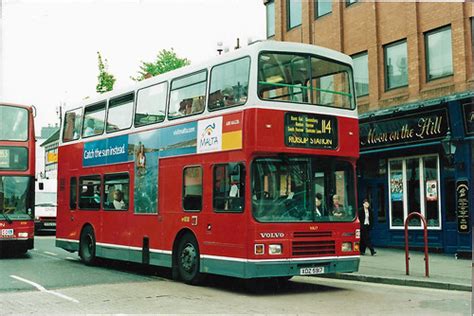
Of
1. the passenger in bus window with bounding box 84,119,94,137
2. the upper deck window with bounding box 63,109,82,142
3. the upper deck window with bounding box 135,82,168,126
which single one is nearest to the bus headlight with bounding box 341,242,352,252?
the upper deck window with bounding box 135,82,168,126

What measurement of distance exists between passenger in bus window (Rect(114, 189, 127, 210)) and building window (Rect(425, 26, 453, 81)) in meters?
9.69

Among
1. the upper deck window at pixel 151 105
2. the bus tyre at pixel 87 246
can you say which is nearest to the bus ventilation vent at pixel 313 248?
the upper deck window at pixel 151 105

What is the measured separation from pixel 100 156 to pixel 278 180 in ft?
20.8

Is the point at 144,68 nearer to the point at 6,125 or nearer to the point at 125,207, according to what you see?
the point at 6,125

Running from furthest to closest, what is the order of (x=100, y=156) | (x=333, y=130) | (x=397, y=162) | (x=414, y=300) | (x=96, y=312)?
(x=397, y=162)
(x=100, y=156)
(x=333, y=130)
(x=414, y=300)
(x=96, y=312)

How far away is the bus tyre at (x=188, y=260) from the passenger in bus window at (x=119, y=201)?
2681mm

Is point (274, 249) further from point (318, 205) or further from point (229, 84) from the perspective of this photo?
point (229, 84)

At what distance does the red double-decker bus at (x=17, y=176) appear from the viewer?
56.7 ft

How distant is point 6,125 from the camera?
17453mm

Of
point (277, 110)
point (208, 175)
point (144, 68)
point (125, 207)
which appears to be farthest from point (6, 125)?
point (144, 68)

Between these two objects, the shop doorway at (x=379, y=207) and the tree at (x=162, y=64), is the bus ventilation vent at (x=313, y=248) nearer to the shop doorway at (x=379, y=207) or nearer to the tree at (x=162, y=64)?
the shop doorway at (x=379, y=207)

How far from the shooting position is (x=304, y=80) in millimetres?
11055

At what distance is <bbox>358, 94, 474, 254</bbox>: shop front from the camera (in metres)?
16.6

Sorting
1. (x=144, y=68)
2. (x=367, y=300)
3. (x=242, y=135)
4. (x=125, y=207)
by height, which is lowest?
(x=367, y=300)
